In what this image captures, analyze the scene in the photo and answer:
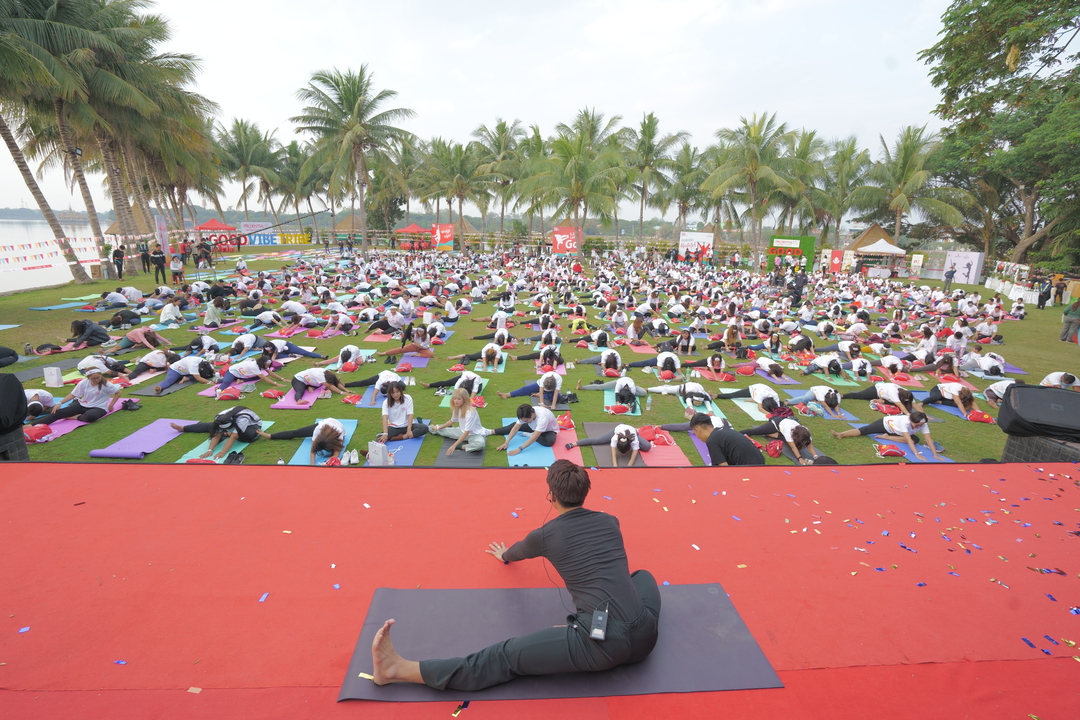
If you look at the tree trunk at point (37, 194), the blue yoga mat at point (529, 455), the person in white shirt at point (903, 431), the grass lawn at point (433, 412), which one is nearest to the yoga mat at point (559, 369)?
the grass lawn at point (433, 412)

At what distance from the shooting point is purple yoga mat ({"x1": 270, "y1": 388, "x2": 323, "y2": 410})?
755 cm

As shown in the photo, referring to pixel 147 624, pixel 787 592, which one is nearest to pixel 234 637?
pixel 147 624

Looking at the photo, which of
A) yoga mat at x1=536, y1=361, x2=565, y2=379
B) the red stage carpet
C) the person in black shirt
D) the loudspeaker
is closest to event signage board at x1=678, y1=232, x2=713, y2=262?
yoga mat at x1=536, y1=361, x2=565, y2=379

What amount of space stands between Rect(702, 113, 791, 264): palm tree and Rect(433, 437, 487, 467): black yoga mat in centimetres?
2522

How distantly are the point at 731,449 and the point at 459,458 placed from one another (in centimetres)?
329

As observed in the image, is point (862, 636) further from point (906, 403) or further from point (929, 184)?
point (929, 184)

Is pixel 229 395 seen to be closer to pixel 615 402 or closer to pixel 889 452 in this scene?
pixel 615 402

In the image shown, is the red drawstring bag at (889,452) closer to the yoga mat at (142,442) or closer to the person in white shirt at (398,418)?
the person in white shirt at (398,418)

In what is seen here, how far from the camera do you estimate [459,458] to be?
6145 mm

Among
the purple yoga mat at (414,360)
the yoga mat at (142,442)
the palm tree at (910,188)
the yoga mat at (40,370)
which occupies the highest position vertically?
the palm tree at (910,188)

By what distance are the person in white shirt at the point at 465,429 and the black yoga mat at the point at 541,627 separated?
341 centimetres

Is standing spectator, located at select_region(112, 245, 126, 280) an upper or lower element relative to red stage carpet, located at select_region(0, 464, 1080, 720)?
upper

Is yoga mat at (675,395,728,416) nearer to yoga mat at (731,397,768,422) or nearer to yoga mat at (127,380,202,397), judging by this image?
yoga mat at (731,397,768,422)

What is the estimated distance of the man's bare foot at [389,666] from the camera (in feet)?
7.35
